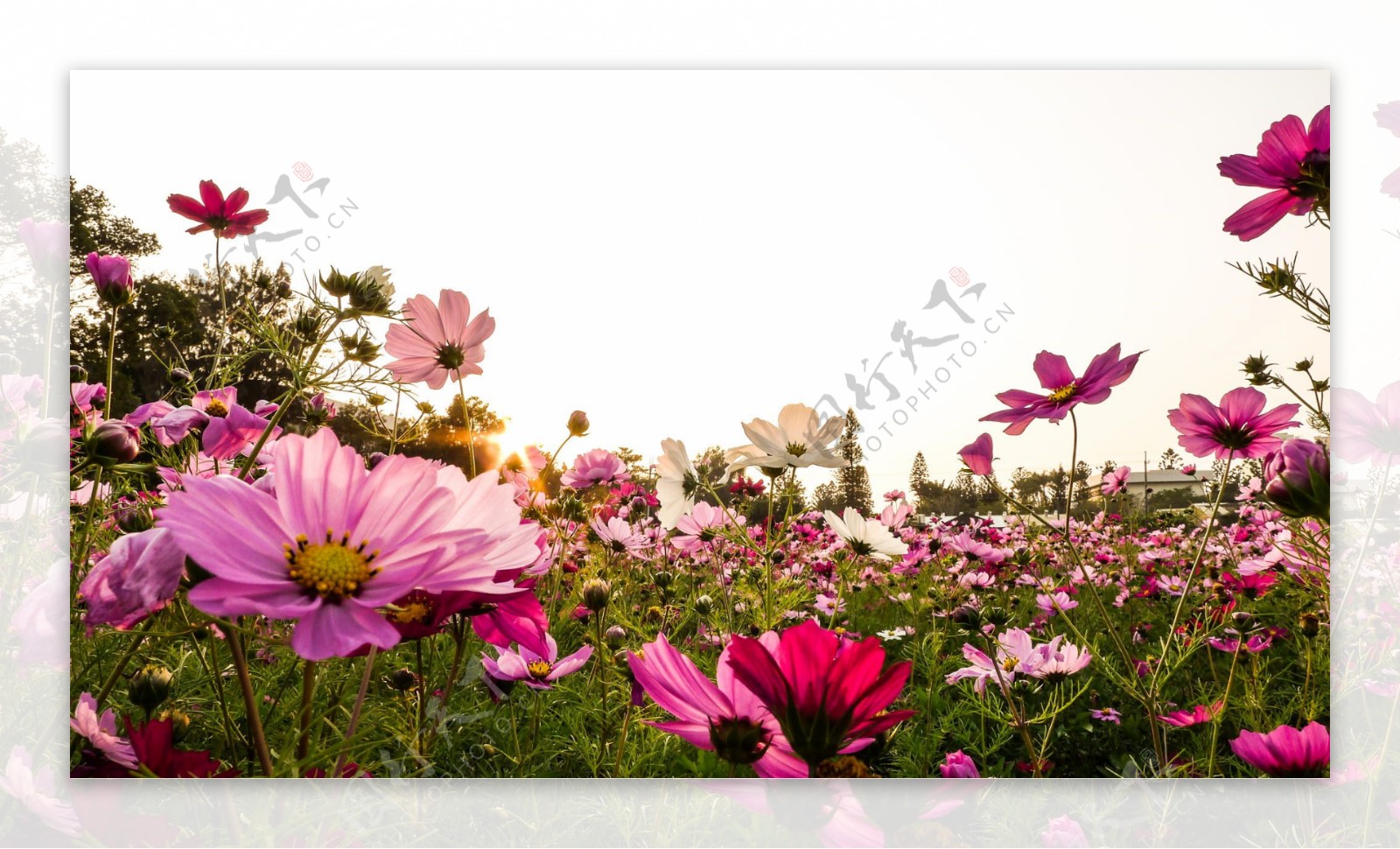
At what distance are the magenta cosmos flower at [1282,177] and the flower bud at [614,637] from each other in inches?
33.9

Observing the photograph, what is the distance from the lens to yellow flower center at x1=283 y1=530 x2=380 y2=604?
1.39ft

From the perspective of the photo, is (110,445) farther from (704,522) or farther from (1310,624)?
(1310,624)

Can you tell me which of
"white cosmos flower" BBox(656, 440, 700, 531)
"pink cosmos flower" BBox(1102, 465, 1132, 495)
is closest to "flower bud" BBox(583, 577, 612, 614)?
"white cosmos flower" BBox(656, 440, 700, 531)

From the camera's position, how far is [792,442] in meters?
1.01

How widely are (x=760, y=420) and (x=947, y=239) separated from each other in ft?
1.29

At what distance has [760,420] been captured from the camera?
105cm

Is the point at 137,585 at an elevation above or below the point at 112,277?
below

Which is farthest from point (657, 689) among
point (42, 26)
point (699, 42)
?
point (42, 26)

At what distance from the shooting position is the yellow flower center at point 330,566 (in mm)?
424

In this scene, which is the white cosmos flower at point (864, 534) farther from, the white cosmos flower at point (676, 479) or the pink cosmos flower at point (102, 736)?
the pink cosmos flower at point (102, 736)

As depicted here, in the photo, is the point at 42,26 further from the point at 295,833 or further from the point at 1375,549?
the point at 1375,549

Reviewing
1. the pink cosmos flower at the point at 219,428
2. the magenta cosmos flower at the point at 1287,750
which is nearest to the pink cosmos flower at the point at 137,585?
the pink cosmos flower at the point at 219,428

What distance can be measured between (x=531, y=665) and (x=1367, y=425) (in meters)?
1.08

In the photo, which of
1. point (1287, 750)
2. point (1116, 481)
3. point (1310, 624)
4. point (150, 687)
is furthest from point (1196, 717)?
point (150, 687)
